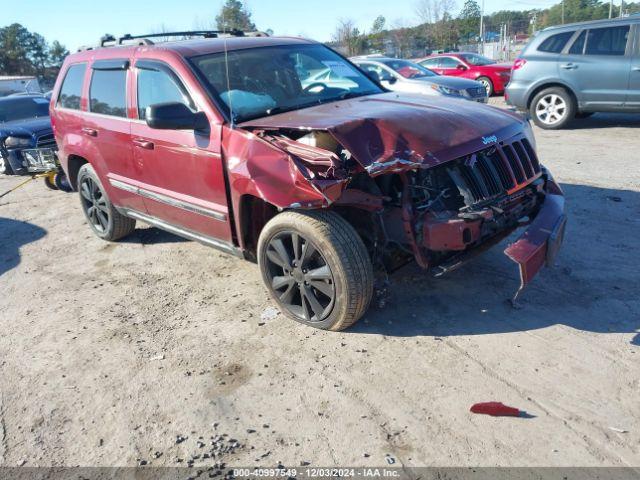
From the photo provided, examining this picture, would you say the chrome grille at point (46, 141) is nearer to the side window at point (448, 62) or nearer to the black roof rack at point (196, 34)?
the black roof rack at point (196, 34)

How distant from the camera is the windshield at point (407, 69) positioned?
12.6 m

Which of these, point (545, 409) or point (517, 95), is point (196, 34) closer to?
point (545, 409)

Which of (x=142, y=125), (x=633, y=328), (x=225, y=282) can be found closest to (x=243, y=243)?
(x=225, y=282)

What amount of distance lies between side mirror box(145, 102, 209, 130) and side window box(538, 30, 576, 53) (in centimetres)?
821

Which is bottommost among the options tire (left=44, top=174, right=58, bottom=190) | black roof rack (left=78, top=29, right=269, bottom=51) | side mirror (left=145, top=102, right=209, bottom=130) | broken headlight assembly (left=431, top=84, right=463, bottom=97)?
tire (left=44, top=174, right=58, bottom=190)

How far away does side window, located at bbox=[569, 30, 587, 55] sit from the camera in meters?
9.50

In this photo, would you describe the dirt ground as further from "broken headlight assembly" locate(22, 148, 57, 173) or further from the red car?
the red car

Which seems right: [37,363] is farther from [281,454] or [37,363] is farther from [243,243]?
[281,454]

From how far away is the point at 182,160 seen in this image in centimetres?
420

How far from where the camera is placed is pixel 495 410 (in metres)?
2.81

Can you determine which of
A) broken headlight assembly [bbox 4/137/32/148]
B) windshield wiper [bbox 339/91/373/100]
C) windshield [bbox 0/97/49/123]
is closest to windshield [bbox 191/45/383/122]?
windshield wiper [bbox 339/91/373/100]

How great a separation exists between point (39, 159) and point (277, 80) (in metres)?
6.95

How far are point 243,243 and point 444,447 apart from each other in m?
2.10

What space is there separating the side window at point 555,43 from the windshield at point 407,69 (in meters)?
3.14
